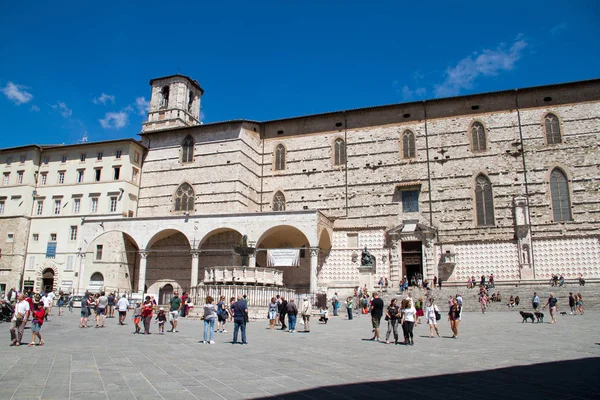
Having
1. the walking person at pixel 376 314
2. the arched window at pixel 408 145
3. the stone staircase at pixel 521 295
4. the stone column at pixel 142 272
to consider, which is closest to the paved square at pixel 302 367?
the walking person at pixel 376 314

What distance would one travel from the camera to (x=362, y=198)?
35.2 metres

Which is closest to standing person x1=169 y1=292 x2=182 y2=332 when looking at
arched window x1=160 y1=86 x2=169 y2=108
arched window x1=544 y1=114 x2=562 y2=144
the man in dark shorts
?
the man in dark shorts

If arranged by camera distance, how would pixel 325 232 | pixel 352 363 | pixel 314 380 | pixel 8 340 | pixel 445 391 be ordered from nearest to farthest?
pixel 445 391
pixel 314 380
pixel 352 363
pixel 8 340
pixel 325 232

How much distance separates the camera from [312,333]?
17.2 meters

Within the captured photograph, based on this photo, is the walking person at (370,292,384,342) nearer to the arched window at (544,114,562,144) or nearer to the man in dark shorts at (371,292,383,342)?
the man in dark shorts at (371,292,383,342)

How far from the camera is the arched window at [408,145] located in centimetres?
3497

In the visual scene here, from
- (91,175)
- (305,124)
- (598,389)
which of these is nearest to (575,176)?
(305,124)

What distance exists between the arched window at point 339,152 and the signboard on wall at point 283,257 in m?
7.94

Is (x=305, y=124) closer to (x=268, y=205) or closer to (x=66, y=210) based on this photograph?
(x=268, y=205)

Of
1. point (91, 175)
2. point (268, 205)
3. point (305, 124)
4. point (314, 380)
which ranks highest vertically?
point (305, 124)

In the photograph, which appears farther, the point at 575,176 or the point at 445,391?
the point at 575,176

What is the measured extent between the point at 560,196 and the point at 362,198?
12509 mm

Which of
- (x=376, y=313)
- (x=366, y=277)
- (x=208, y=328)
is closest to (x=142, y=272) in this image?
(x=366, y=277)

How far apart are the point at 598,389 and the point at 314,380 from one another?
13.7ft
